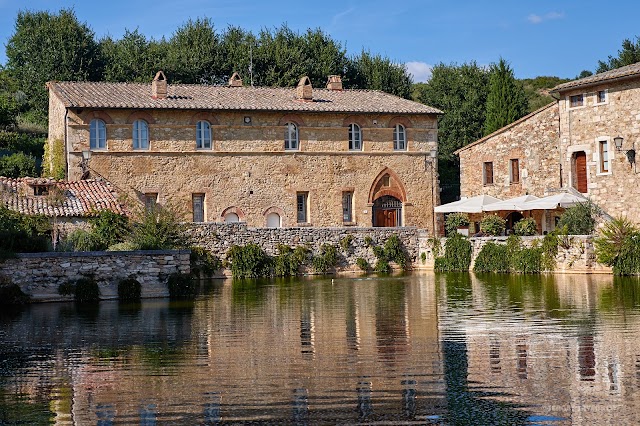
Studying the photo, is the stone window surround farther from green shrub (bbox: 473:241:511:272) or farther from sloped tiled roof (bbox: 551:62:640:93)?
green shrub (bbox: 473:241:511:272)

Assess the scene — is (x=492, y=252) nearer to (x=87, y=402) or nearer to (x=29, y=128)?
(x=87, y=402)

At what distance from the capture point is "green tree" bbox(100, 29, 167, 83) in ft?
171

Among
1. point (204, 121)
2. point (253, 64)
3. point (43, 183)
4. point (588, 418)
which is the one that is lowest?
point (588, 418)

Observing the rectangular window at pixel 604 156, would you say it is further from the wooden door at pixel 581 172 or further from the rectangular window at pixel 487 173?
the rectangular window at pixel 487 173

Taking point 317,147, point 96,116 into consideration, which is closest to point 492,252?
point 317,147

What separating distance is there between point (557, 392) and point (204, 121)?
2930 centimetres

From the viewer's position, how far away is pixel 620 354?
40.9ft

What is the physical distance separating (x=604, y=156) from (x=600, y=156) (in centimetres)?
14

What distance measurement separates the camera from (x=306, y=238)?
34688 millimetres

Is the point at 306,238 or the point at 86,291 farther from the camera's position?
the point at 306,238

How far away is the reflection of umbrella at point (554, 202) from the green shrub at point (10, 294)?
1816 centimetres

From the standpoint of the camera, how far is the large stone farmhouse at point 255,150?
121 ft

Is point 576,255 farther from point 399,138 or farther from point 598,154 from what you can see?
point 399,138

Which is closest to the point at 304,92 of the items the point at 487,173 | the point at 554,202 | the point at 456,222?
the point at 487,173
